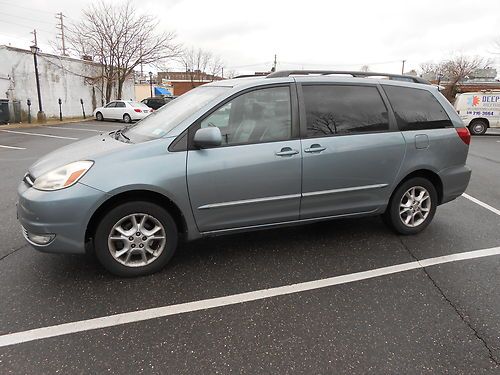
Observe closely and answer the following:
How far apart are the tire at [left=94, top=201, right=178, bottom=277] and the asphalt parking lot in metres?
0.13

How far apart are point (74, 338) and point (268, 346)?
4.18 ft

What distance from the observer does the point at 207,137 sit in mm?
2957

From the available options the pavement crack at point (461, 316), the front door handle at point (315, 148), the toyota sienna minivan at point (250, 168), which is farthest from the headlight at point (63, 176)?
the pavement crack at point (461, 316)

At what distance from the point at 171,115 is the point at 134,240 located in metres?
1.28

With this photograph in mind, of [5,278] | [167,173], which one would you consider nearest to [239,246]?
[167,173]

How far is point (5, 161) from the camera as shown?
8.27 m

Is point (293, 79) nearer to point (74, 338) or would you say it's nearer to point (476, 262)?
point (476, 262)

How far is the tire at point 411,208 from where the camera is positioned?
13.0ft

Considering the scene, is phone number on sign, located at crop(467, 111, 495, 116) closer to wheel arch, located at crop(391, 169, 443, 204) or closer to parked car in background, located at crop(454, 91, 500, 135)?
parked car in background, located at crop(454, 91, 500, 135)

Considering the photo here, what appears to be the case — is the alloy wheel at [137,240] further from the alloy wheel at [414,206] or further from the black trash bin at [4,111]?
the black trash bin at [4,111]

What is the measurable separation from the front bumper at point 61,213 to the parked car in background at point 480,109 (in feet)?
64.6

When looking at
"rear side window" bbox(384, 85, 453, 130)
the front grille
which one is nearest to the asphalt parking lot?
the front grille

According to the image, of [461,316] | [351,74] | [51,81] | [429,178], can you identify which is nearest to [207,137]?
[351,74]

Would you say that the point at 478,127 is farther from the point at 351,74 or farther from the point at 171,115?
the point at 171,115
